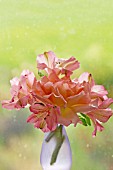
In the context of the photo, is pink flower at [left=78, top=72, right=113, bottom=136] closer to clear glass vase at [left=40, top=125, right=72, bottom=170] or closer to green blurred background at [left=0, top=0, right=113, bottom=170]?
clear glass vase at [left=40, top=125, right=72, bottom=170]

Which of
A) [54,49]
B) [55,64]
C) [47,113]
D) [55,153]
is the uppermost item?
[54,49]

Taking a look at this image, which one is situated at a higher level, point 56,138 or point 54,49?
point 54,49

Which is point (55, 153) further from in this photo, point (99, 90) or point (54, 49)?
point (54, 49)

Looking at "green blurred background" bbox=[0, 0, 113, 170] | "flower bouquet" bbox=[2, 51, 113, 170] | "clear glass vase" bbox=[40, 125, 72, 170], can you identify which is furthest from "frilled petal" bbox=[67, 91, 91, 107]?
"green blurred background" bbox=[0, 0, 113, 170]

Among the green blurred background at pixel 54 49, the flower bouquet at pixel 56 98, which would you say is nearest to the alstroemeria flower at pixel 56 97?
the flower bouquet at pixel 56 98

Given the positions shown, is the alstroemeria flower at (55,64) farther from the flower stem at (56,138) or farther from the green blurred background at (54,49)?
the green blurred background at (54,49)

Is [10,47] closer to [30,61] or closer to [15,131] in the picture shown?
[30,61]

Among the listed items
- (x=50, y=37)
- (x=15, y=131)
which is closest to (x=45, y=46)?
(x=50, y=37)

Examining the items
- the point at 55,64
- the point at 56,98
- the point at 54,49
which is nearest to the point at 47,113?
the point at 56,98
